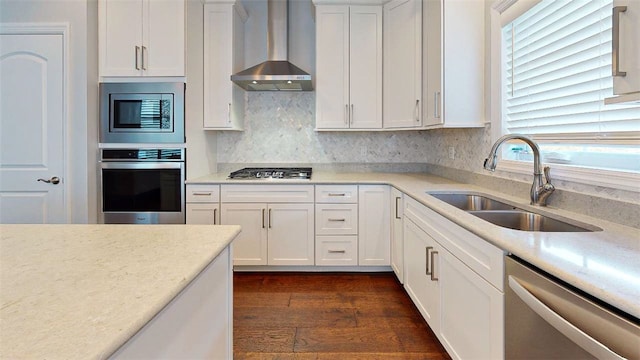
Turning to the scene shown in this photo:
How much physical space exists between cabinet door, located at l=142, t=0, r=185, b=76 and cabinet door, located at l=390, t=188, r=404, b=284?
2.05 meters

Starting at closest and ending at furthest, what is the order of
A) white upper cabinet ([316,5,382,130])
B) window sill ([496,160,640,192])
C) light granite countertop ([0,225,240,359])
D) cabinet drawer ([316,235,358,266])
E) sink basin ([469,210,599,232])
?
light granite countertop ([0,225,240,359]), window sill ([496,160,640,192]), sink basin ([469,210,599,232]), cabinet drawer ([316,235,358,266]), white upper cabinet ([316,5,382,130])

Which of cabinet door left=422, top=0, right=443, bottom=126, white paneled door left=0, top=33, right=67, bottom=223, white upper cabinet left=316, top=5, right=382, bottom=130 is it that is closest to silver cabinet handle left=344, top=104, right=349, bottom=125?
white upper cabinet left=316, top=5, right=382, bottom=130

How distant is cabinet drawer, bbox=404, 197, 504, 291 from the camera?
4.26ft

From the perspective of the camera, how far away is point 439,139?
3.61 m

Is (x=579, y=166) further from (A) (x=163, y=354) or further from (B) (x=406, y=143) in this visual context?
(B) (x=406, y=143)

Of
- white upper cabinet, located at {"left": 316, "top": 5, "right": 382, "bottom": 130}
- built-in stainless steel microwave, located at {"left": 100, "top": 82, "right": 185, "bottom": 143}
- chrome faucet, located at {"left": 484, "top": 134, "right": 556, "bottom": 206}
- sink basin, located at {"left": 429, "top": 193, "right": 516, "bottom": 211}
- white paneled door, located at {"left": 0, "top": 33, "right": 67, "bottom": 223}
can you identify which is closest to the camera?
chrome faucet, located at {"left": 484, "top": 134, "right": 556, "bottom": 206}

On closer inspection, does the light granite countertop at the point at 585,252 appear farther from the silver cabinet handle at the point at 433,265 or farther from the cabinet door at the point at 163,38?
the cabinet door at the point at 163,38

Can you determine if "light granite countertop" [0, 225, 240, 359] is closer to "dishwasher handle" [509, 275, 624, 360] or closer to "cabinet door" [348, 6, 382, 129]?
"dishwasher handle" [509, 275, 624, 360]

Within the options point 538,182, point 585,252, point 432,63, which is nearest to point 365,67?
point 432,63

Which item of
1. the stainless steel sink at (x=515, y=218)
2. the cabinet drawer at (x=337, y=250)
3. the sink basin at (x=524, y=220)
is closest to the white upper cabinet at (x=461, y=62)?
the stainless steel sink at (x=515, y=218)

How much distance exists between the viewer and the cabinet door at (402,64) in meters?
3.15

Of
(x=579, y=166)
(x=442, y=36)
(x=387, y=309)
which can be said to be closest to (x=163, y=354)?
(x=579, y=166)

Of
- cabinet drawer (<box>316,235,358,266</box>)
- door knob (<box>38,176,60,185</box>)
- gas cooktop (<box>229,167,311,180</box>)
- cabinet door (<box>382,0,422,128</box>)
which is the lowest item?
cabinet drawer (<box>316,235,358,266</box>)

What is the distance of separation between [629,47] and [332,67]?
2.75 meters
